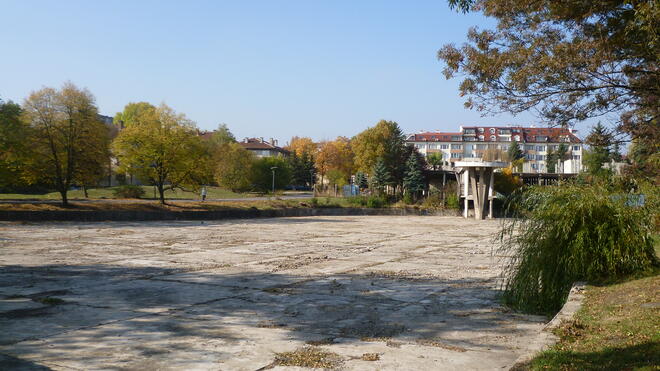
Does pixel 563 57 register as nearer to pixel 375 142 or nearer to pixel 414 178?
pixel 414 178

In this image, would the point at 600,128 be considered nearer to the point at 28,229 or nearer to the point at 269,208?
the point at 28,229

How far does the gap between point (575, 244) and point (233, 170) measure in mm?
66589

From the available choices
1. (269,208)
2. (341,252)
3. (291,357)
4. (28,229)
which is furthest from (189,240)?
(269,208)

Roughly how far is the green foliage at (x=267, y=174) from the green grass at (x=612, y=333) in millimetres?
70538

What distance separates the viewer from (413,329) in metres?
7.51

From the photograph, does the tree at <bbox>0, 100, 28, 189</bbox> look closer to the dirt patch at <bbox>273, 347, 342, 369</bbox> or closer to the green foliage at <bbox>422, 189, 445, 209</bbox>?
the dirt patch at <bbox>273, 347, 342, 369</bbox>

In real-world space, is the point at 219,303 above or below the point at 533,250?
below

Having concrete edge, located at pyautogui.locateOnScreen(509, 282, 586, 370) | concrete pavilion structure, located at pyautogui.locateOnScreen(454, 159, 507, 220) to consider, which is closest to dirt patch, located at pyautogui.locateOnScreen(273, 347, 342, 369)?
concrete edge, located at pyautogui.locateOnScreen(509, 282, 586, 370)

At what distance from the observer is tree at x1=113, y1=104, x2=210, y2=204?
36.4 metres

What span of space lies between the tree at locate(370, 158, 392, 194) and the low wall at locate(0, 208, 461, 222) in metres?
12.2

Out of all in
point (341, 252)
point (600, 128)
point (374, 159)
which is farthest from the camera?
point (374, 159)

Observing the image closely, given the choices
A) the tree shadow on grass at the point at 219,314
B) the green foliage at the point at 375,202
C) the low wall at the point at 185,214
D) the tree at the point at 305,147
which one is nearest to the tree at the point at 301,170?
the tree at the point at 305,147

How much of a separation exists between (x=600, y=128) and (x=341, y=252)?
847 centimetres

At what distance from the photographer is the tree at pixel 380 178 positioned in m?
63.1
